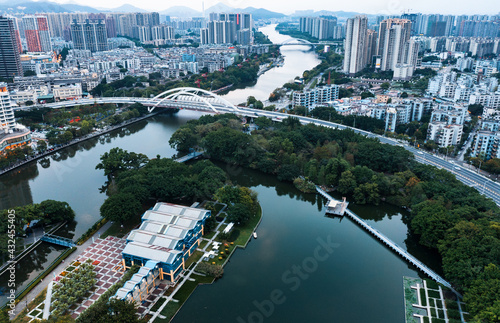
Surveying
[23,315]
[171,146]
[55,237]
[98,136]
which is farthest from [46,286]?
[98,136]

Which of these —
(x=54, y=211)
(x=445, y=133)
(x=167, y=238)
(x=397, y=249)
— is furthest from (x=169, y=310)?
(x=445, y=133)

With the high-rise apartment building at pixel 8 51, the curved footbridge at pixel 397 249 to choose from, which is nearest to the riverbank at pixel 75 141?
the curved footbridge at pixel 397 249

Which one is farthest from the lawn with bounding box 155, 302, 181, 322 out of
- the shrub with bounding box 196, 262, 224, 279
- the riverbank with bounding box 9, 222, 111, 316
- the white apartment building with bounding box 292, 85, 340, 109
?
the white apartment building with bounding box 292, 85, 340, 109

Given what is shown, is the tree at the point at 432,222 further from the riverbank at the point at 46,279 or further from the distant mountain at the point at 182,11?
the distant mountain at the point at 182,11

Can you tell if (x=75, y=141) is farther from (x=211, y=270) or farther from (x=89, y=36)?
(x=89, y=36)

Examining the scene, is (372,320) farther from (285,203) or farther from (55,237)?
(55,237)

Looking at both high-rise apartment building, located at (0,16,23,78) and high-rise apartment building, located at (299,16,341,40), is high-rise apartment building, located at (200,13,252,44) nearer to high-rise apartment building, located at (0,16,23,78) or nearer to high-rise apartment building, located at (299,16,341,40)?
high-rise apartment building, located at (299,16,341,40)
